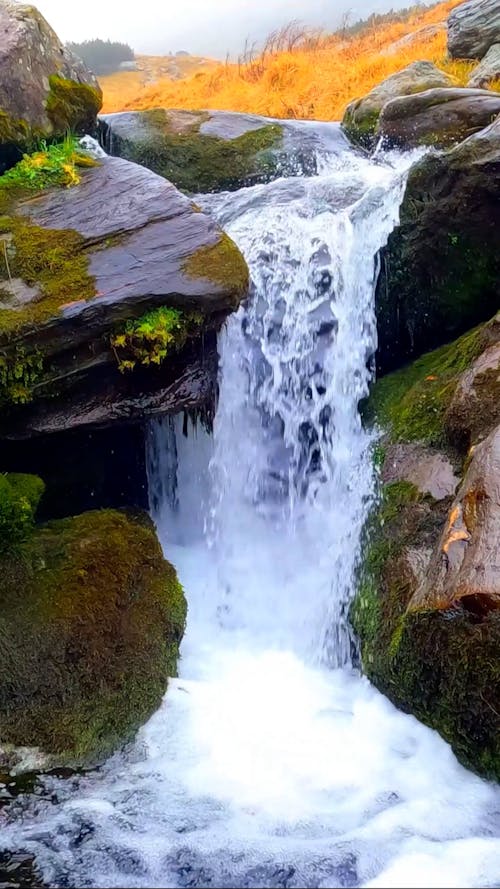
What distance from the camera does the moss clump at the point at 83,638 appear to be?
13.6 feet

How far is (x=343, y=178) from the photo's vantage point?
26.7ft

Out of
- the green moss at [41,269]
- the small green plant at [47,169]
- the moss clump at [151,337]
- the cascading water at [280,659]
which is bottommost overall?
the cascading water at [280,659]

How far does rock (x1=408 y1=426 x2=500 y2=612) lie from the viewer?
3596mm

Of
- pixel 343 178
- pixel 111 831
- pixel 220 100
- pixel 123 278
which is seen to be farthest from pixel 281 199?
pixel 220 100

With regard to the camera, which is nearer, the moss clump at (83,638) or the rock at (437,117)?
the moss clump at (83,638)

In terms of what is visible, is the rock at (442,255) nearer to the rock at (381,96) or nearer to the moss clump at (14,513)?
the moss clump at (14,513)

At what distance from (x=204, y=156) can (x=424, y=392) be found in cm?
518

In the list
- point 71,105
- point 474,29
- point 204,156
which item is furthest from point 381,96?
point 71,105

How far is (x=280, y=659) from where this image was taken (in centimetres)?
529

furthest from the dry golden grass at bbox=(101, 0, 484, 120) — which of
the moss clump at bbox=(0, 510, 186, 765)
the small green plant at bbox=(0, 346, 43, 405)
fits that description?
the moss clump at bbox=(0, 510, 186, 765)

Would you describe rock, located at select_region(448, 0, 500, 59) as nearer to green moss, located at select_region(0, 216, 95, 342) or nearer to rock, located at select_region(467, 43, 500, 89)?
rock, located at select_region(467, 43, 500, 89)

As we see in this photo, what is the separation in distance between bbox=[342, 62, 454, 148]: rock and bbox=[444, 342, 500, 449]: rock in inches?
231

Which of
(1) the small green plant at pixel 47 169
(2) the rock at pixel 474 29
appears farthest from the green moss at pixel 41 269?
(2) the rock at pixel 474 29

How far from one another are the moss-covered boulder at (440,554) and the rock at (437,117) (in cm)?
332
